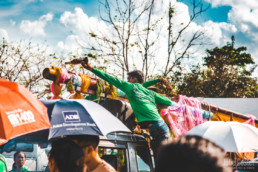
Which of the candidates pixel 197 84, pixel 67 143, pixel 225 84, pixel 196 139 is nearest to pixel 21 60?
pixel 197 84

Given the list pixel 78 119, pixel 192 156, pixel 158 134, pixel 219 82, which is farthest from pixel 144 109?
pixel 219 82

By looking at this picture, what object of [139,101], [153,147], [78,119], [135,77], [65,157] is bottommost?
[153,147]

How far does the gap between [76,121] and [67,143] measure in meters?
0.71

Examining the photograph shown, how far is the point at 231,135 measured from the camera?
4.40 m

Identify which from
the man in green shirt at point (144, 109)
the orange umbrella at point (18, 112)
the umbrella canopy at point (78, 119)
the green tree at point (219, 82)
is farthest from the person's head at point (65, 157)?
the green tree at point (219, 82)

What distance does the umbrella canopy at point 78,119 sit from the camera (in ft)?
9.23

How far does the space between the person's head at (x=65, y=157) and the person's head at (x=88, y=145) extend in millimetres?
50

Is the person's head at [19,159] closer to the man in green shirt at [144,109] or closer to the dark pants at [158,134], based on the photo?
the man in green shirt at [144,109]

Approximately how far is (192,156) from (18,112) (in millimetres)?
1921

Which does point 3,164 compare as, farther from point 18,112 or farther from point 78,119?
point 78,119

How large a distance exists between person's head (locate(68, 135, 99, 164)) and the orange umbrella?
365 mm

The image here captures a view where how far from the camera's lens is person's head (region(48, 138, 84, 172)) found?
211cm

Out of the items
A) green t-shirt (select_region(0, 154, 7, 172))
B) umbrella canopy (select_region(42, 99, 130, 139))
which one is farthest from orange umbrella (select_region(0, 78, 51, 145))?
green t-shirt (select_region(0, 154, 7, 172))

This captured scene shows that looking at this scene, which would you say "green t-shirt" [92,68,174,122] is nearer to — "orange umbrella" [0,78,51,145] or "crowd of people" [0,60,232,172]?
"crowd of people" [0,60,232,172]
